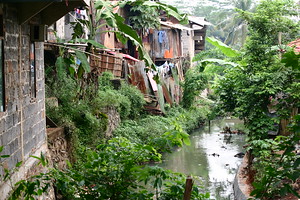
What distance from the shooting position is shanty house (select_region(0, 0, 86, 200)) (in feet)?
16.4

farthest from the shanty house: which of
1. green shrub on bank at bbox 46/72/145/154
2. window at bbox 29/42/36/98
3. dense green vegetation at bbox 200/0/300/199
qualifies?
dense green vegetation at bbox 200/0/300/199

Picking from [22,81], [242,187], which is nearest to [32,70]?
[22,81]

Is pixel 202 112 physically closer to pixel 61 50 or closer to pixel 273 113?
pixel 273 113

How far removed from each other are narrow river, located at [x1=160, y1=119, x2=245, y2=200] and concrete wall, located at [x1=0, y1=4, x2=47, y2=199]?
20.4 ft

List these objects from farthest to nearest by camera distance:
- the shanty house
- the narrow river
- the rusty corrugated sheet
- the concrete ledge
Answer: the rusty corrugated sheet
the narrow river
the concrete ledge
the shanty house

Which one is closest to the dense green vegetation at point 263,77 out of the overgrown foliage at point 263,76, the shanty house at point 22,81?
the overgrown foliage at point 263,76

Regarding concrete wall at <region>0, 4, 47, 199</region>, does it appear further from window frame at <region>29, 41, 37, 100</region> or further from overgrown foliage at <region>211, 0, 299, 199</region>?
overgrown foliage at <region>211, 0, 299, 199</region>

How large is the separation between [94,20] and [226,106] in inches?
189

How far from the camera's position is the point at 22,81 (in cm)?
585

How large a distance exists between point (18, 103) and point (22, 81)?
1.18 feet

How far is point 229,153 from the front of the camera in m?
16.8

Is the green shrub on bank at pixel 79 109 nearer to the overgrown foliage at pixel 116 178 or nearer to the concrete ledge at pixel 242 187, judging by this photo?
the concrete ledge at pixel 242 187

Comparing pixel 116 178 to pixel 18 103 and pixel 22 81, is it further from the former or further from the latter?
pixel 22 81

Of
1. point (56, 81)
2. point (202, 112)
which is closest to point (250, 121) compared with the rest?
point (56, 81)
